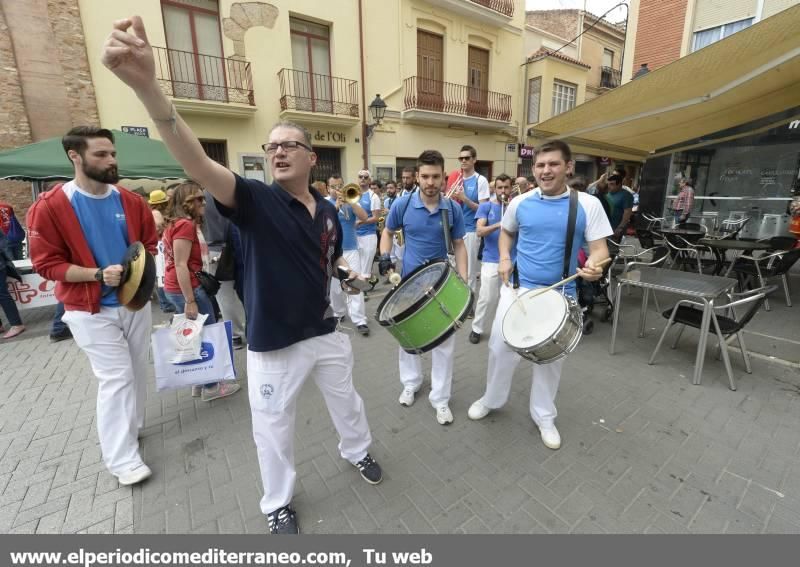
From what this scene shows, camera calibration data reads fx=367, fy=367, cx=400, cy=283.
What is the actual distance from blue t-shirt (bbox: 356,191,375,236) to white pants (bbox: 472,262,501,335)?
2.12 meters

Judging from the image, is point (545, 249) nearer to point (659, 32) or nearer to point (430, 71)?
point (659, 32)

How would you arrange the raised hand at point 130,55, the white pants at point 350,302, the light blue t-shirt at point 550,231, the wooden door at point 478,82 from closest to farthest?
1. the raised hand at point 130,55
2. the light blue t-shirt at point 550,231
3. the white pants at point 350,302
4. the wooden door at point 478,82

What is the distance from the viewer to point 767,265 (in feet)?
18.7

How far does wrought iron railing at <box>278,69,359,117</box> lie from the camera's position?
38.9ft

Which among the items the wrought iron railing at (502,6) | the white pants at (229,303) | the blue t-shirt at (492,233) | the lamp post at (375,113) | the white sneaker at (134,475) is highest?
the wrought iron railing at (502,6)

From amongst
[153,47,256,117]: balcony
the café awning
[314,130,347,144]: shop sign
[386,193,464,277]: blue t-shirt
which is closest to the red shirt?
[386,193,464,277]: blue t-shirt

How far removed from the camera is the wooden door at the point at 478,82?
16.0 metres

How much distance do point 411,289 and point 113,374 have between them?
2128mm

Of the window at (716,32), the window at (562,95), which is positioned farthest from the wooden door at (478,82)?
the window at (716,32)

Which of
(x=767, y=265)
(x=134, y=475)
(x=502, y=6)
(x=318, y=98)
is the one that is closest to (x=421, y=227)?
(x=134, y=475)

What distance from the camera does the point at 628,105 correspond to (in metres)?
6.12

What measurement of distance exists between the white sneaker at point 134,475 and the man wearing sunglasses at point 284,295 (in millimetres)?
1039

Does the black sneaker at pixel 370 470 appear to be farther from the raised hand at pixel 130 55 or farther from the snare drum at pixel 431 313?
the raised hand at pixel 130 55
